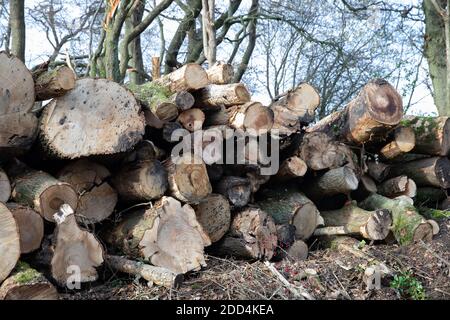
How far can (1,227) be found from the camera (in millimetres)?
3023

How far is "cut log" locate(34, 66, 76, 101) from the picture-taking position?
360 cm

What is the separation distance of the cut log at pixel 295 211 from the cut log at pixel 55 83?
2.03 metres

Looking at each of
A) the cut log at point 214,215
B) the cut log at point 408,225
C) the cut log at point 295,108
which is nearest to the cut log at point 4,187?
the cut log at point 214,215

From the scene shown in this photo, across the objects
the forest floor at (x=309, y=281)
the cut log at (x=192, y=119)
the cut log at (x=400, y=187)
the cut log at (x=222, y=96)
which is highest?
the cut log at (x=222, y=96)

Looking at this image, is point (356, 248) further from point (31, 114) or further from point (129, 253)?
point (31, 114)

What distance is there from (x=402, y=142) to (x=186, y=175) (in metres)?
2.35

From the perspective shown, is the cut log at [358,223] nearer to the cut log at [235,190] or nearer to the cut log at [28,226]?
the cut log at [235,190]

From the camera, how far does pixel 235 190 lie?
436cm

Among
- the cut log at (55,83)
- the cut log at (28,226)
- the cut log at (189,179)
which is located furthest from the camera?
the cut log at (189,179)

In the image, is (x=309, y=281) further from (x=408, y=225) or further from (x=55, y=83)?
(x=55, y=83)

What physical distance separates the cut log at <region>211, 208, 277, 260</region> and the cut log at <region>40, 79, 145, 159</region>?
115 centimetres

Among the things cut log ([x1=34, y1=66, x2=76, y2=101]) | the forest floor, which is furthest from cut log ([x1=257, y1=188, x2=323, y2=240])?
cut log ([x1=34, y1=66, x2=76, y2=101])

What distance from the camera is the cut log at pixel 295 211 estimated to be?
4590mm

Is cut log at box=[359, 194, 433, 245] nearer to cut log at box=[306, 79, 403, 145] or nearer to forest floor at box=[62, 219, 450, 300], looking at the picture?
forest floor at box=[62, 219, 450, 300]
